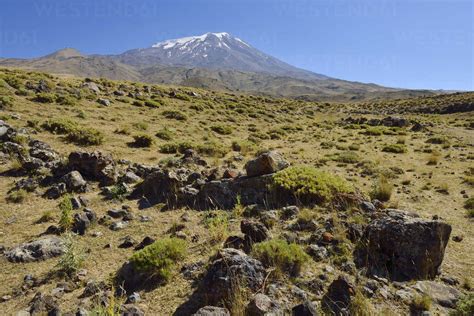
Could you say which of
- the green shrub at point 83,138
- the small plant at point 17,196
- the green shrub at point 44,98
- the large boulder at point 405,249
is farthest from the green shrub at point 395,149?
the green shrub at point 44,98

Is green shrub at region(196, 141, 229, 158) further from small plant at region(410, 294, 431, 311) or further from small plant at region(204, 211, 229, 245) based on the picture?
small plant at region(410, 294, 431, 311)

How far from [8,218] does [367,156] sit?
1778 cm

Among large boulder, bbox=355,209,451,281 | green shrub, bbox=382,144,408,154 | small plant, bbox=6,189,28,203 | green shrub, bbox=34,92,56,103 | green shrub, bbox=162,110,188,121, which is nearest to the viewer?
large boulder, bbox=355,209,451,281

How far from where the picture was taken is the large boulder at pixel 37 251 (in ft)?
23.8

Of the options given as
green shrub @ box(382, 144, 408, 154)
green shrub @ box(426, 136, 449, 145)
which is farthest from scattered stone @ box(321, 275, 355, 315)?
green shrub @ box(426, 136, 449, 145)

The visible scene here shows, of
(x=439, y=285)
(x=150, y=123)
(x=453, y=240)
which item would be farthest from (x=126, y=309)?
(x=150, y=123)

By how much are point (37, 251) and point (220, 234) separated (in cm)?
411

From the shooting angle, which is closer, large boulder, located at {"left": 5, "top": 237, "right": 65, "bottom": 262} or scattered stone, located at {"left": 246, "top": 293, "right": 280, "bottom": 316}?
scattered stone, located at {"left": 246, "top": 293, "right": 280, "bottom": 316}

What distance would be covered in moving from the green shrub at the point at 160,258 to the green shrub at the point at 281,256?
166 cm

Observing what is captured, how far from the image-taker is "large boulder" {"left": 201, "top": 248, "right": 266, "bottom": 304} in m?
5.51

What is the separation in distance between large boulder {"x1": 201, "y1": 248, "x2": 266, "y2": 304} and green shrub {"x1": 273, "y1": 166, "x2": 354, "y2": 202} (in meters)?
4.26

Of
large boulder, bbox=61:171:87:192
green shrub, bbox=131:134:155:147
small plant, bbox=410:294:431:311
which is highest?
green shrub, bbox=131:134:155:147

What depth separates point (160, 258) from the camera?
6762 mm

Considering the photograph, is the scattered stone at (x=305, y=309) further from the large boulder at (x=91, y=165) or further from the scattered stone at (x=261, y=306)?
the large boulder at (x=91, y=165)
